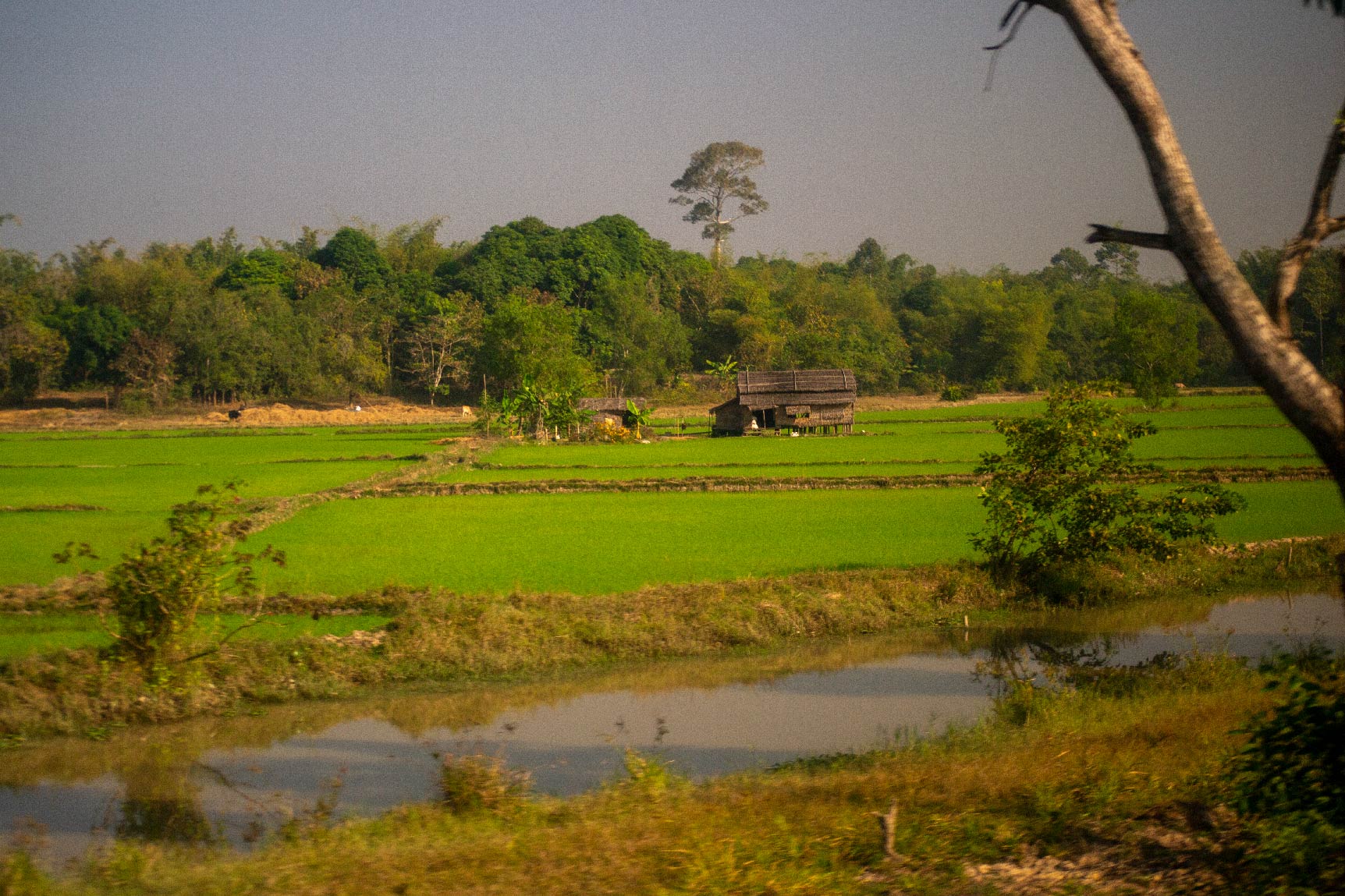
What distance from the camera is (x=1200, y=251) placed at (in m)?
3.19

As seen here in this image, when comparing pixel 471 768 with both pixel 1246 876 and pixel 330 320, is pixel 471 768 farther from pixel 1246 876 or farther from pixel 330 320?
pixel 330 320

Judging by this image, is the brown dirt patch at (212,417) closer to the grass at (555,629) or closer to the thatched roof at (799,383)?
the thatched roof at (799,383)

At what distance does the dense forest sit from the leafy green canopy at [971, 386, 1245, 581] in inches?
1128

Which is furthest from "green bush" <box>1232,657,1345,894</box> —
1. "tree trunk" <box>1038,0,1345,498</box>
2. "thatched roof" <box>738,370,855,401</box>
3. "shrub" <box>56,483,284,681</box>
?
"thatched roof" <box>738,370,855,401</box>

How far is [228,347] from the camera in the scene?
52.4 m

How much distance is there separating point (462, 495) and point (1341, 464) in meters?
19.8

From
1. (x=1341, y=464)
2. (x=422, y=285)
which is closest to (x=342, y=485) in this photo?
(x=1341, y=464)

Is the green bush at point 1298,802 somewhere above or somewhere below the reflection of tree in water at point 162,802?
above

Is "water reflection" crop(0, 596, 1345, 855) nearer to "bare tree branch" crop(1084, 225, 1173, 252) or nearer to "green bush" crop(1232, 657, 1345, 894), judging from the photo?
"green bush" crop(1232, 657, 1345, 894)

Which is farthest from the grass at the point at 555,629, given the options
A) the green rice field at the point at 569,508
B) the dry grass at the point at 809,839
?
the dry grass at the point at 809,839

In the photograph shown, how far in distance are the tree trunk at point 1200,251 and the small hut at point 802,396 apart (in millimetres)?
37309

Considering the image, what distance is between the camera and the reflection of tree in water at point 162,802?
19.2ft

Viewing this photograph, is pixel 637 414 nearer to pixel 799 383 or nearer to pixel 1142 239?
pixel 799 383

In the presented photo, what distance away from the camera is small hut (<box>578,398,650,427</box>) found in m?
39.5
